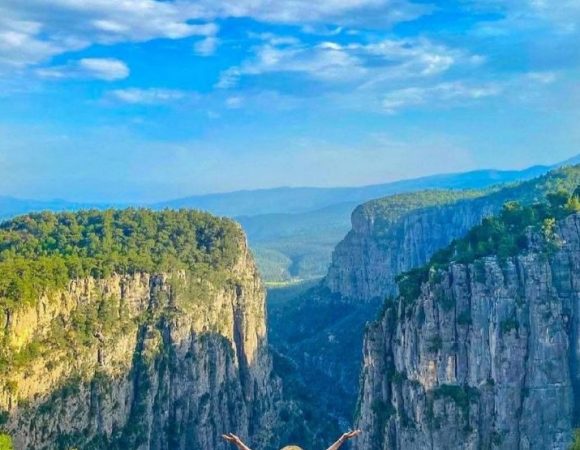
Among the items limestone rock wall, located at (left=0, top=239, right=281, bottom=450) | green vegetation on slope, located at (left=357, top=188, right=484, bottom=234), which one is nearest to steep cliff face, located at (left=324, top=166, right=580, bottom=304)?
green vegetation on slope, located at (left=357, top=188, right=484, bottom=234)

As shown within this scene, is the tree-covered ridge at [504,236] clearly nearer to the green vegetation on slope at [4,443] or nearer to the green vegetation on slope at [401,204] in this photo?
the green vegetation on slope at [4,443]

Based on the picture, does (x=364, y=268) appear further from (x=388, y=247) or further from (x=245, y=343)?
(x=245, y=343)

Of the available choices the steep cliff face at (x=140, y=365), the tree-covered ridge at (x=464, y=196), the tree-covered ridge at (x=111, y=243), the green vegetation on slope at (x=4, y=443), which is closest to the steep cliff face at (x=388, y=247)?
the tree-covered ridge at (x=464, y=196)

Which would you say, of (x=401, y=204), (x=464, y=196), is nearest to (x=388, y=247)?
(x=401, y=204)

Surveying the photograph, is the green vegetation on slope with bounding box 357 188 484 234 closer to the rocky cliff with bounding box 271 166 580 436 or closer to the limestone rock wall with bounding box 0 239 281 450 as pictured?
the rocky cliff with bounding box 271 166 580 436

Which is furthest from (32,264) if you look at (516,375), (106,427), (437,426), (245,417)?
(516,375)

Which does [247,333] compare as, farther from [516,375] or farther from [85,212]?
[516,375]
